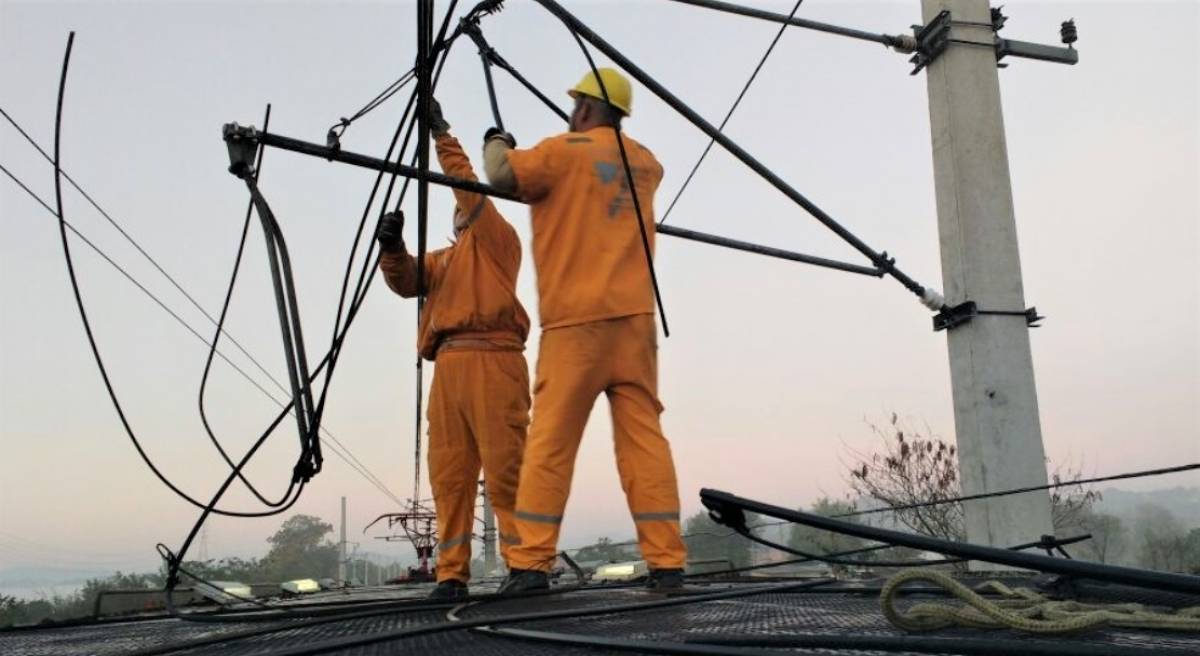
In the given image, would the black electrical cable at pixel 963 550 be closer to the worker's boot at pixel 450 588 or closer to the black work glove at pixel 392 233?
the worker's boot at pixel 450 588

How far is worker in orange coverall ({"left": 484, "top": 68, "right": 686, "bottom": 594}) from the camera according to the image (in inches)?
106

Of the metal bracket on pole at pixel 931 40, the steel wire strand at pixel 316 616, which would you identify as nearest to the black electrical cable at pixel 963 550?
the steel wire strand at pixel 316 616

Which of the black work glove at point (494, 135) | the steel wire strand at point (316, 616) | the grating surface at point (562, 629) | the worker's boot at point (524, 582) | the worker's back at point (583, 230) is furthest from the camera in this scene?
the black work glove at point (494, 135)

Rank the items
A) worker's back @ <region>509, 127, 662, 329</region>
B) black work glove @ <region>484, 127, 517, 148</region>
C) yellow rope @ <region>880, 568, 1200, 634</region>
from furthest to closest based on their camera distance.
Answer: black work glove @ <region>484, 127, 517, 148</region>, worker's back @ <region>509, 127, 662, 329</region>, yellow rope @ <region>880, 568, 1200, 634</region>

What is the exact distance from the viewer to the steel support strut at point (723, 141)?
9.91 feet

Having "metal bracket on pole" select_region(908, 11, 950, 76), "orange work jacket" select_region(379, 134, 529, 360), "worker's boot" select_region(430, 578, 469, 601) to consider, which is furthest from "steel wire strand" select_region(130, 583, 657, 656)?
"metal bracket on pole" select_region(908, 11, 950, 76)

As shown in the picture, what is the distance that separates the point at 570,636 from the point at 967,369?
2.96 meters

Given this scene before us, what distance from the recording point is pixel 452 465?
3.22 m

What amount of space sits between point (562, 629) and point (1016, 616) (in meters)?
0.82

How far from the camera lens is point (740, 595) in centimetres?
223

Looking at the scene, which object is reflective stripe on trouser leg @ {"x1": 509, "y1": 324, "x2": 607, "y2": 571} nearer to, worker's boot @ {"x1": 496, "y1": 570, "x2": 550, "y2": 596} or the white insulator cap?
worker's boot @ {"x1": 496, "y1": 570, "x2": 550, "y2": 596}

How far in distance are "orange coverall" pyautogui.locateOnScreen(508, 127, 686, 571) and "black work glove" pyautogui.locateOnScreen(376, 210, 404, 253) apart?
25.1 inches

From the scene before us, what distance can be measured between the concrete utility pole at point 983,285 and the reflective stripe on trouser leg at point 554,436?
1.97m

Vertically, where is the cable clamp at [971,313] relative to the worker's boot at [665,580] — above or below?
above
